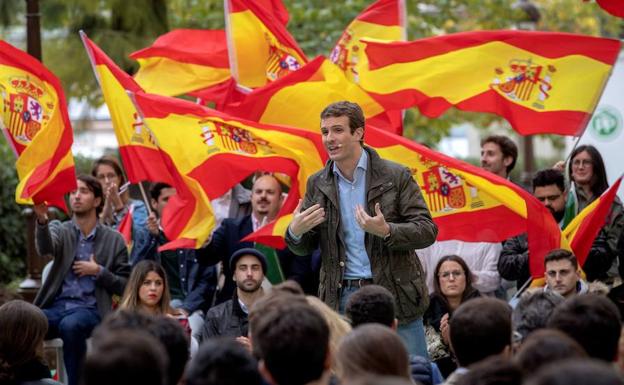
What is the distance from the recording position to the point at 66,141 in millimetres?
9234

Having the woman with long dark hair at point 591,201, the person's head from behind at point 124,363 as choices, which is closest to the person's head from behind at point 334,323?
the person's head from behind at point 124,363

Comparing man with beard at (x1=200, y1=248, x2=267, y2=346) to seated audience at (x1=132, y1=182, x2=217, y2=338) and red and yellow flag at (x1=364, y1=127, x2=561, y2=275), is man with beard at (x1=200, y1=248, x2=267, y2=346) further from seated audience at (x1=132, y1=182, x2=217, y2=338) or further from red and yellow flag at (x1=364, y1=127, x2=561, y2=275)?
red and yellow flag at (x1=364, y1=127, x2=561, y2=275)

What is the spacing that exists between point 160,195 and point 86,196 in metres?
0.99

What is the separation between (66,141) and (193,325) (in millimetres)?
1687

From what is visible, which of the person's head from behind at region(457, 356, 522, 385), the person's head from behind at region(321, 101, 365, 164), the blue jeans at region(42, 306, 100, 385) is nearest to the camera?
the person's head from behind at region(457, 356, 522, 385)

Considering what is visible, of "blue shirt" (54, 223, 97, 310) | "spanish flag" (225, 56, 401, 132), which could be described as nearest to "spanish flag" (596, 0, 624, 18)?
"spanish flag" (225, 56, 401, 132)

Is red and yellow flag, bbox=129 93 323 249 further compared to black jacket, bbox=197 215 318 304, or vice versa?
black jacket, bbox=197 215 318 304

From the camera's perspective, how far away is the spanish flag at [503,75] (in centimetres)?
926

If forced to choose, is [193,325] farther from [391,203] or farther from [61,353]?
[391,203]

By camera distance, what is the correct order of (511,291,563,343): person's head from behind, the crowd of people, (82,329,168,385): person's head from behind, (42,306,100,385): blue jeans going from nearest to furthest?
(82,329,168,385): person's head from behind, the crowd of people, (511,291,563,343): person's head from behind, (42,306,100,385): blue jeans

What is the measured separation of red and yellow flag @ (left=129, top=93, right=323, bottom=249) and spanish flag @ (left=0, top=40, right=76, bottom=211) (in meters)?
0.70

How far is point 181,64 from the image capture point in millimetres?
10984

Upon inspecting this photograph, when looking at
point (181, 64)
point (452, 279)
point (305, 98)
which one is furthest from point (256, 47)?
point (452, 279)

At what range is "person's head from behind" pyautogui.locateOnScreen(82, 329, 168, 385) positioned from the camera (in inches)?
153
